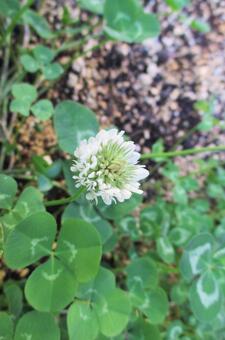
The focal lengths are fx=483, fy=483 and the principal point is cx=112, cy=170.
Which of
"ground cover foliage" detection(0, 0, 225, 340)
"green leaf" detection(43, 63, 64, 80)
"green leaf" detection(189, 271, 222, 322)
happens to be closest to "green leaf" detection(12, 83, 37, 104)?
"ground cover foliage" detection(0, 0, 225, 340)

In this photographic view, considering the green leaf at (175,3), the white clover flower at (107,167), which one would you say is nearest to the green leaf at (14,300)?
the white clover flower at (107,167)

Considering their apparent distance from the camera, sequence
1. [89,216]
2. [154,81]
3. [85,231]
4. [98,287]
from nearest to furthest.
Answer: [85,231]
[98,287]
[89,216]
[154,81]

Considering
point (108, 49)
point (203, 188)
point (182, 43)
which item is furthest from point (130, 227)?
point (182, 43)

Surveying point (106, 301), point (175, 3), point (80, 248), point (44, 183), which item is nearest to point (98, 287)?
point (106, 301)

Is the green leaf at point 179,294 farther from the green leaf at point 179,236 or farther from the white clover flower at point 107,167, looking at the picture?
the white clover flower at point 107,167

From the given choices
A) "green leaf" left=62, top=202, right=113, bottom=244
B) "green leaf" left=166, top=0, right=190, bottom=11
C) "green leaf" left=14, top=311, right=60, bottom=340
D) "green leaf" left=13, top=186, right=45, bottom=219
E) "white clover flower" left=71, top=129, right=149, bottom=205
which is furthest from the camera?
"green leaf" left=166, top=0, right=190, bottom=11

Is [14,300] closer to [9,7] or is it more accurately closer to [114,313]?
[114,313]

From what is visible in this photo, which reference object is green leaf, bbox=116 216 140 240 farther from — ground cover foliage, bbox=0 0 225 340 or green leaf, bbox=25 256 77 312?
green leaf, bbox=25 256 77 312

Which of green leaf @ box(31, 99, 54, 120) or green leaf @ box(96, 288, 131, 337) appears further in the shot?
green leaf @ box(31, 99, 54, 120)
